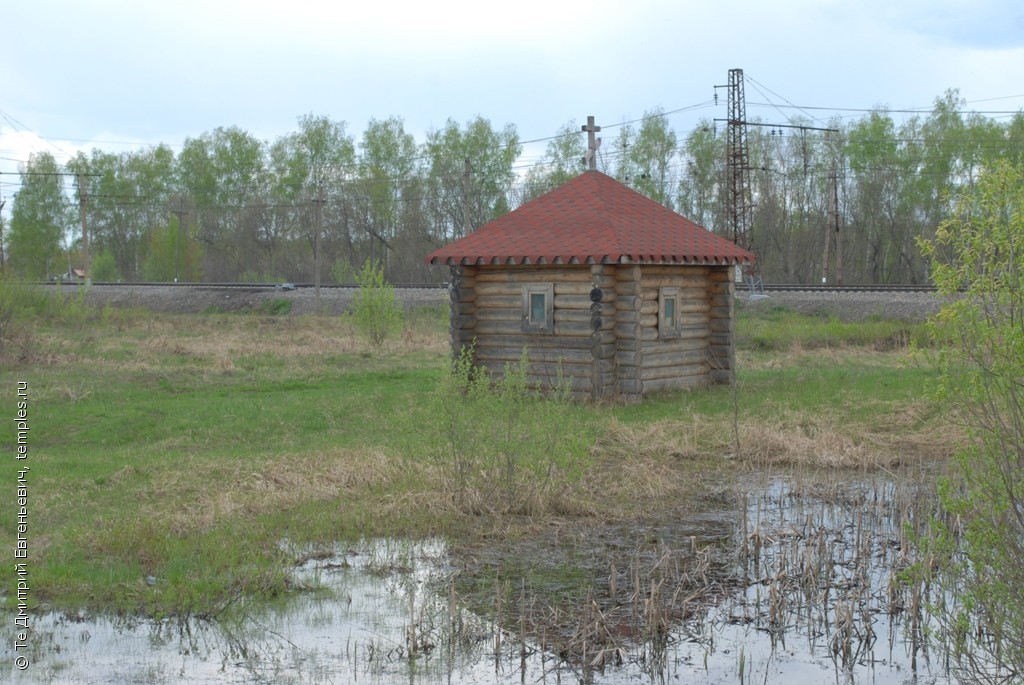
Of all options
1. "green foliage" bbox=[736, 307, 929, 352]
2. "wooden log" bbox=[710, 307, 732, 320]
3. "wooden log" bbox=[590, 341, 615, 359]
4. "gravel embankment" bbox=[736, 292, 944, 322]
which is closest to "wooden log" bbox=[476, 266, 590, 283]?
"wooden log" bbox=[590, 341, 615, 359]

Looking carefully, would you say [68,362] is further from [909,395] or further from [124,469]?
[909,395]

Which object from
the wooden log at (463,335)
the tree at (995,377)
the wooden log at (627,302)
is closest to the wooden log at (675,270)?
the wooden log at (627,302)

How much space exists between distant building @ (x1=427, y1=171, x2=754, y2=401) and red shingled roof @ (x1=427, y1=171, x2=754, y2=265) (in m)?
0.03

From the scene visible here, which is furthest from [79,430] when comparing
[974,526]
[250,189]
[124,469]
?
[250,189]

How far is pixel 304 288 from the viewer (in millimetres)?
50375

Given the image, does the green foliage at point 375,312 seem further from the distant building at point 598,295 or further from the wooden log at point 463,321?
the wooden log at point 463,321

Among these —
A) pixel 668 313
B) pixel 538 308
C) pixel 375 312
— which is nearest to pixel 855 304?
pixel 375 312

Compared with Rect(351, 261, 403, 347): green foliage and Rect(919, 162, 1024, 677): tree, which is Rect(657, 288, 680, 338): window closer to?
Rect(351, 261, 403, 347): green foliage

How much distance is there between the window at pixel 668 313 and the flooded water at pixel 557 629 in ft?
29.9

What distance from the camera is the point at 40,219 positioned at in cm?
7744

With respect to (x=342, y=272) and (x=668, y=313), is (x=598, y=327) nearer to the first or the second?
(x=668, y=313)

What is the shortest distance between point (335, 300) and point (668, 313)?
2887cm

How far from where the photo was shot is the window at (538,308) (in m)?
17.9

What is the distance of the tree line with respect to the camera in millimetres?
59312
